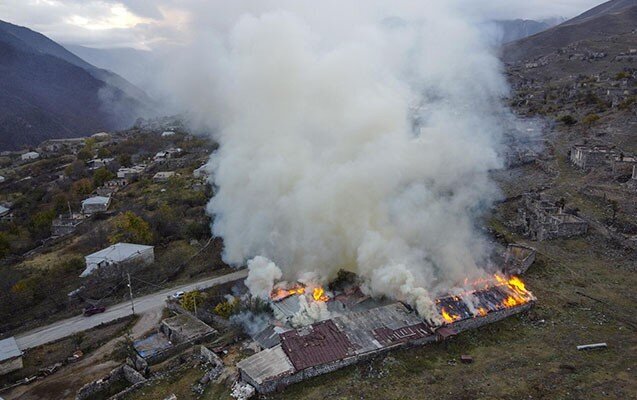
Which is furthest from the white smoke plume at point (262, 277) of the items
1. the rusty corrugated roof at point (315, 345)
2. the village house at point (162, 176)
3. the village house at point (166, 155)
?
the village house at point (166, 155)

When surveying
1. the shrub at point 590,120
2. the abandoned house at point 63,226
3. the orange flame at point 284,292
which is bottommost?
the orange flame at point 284,292

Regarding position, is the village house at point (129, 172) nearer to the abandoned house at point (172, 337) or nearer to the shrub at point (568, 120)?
the abandoned house at point (172, 337)

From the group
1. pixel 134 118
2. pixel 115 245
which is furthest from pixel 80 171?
pixel 134 118

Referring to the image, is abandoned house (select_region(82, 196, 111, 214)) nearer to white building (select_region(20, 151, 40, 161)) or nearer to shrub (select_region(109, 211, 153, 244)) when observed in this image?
shrub (select_region(109, 211, 153, 244))

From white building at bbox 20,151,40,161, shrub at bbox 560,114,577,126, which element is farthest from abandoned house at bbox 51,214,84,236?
shrub at bbox 560,114,577,126

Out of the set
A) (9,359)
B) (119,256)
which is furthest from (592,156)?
(9,359)

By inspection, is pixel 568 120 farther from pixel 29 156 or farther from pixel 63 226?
pixel 29 156
